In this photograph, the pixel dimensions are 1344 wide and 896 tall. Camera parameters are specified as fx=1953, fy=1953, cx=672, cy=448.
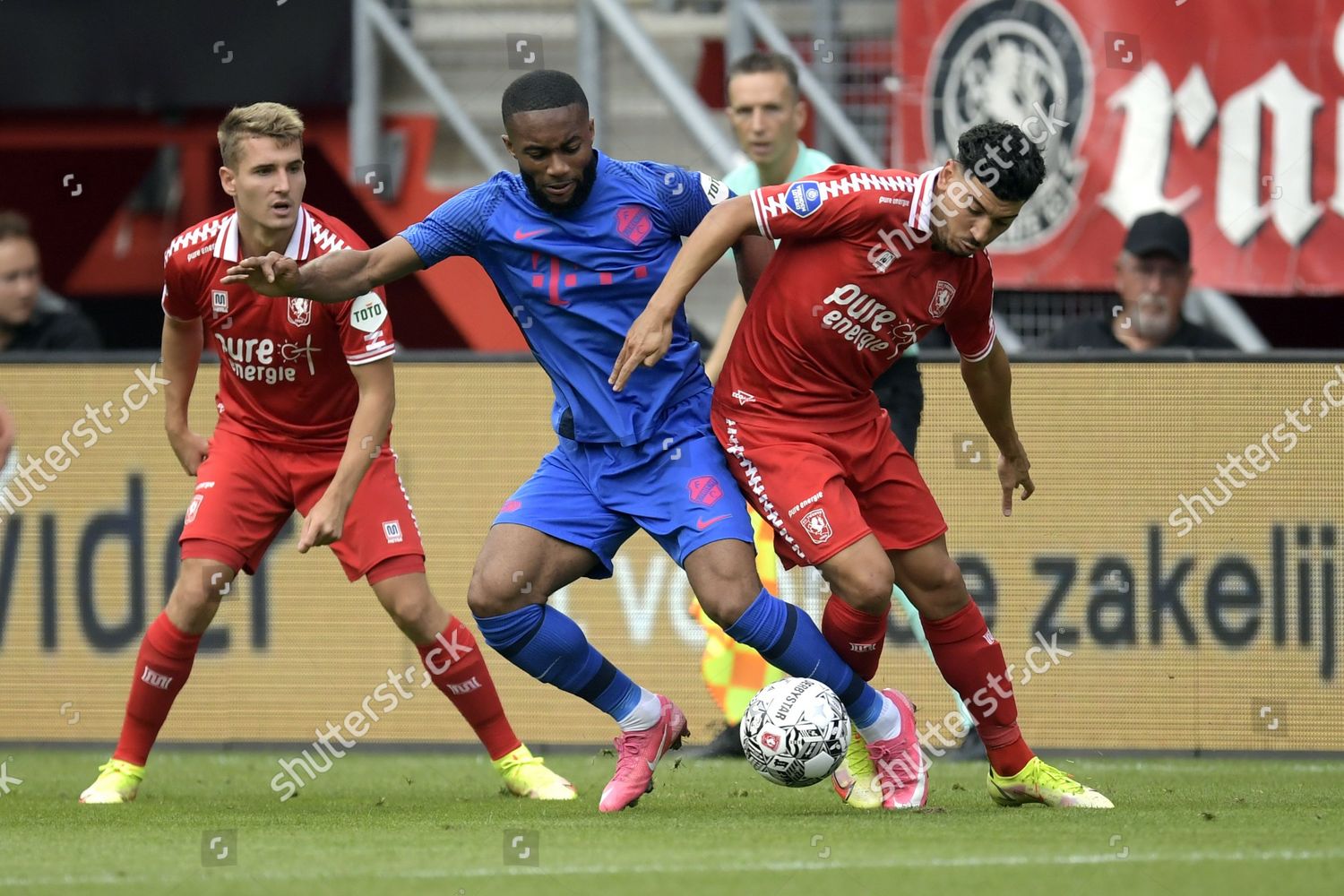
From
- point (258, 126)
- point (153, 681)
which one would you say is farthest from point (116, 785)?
point (258, 126)

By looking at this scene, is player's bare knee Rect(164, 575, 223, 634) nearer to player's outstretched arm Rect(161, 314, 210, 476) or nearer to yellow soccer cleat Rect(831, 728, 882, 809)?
player's outstretched arm Rect(161, 314, 210, 476)

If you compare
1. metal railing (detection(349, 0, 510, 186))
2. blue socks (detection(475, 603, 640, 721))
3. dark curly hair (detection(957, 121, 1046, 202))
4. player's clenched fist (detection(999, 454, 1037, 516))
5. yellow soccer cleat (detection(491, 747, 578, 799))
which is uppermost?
metal railing (detection(349, 0, 510, 186))

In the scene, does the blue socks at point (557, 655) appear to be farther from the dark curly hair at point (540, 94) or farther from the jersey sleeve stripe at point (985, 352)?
the dark curly hair at point (540, 94)

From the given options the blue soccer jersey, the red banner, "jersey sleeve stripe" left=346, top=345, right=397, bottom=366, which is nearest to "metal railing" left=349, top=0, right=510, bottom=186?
the red banner

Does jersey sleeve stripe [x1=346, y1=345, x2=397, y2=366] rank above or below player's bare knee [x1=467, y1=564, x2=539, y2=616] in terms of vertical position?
above

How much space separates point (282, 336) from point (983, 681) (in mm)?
2440

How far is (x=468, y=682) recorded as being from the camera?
6.40 m

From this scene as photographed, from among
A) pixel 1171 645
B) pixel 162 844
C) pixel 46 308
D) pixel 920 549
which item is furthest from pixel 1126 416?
pixel 46 308

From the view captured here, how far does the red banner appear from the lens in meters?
9.14

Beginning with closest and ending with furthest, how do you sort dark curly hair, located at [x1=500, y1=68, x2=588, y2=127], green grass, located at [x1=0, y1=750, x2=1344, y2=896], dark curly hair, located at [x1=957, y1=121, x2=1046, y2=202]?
green grass, located at [x1=0, y1=750, x2=1344, y2=896] < dark curly hair, located at [x1=957, y1=121, x2=1046, y2=202] < dark curly hair, located at [x1=500, y1=68, x2=588, y2=127]

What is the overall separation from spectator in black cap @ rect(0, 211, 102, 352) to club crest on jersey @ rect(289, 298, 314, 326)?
117 inches

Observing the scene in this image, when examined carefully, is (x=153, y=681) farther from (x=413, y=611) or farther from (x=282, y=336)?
(x=282, y=336)

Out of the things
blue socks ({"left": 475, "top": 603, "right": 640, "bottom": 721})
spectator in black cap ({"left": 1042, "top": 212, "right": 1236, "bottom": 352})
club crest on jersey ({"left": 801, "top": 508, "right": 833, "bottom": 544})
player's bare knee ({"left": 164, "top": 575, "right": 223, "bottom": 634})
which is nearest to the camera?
club crest on jersey ({"left": 801, "top": 508, "right": 833, "bottom": 544})

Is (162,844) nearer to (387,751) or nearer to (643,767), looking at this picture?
(643,767)
